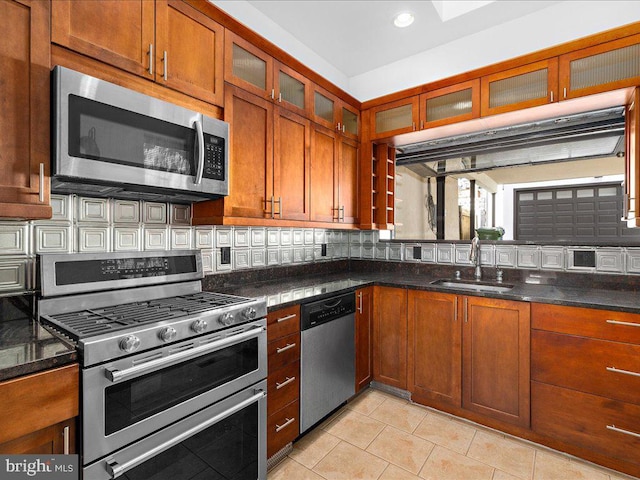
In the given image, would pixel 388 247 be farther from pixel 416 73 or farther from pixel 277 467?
pixel 277 467

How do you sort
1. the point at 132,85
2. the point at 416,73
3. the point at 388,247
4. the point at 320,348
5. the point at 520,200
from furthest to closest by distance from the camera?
the point at 388,247
the point at 416,73
the point at 520,200
the point at 320,348
the point at 132,85

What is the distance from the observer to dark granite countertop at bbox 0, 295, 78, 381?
3.07ft

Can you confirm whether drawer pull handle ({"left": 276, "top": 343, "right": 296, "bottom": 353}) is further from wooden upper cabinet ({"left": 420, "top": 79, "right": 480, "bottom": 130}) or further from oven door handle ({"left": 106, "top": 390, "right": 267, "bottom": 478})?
wooden upper cabinet ({"left": 420, "top": 79, "right": 480, "bottom": 130})

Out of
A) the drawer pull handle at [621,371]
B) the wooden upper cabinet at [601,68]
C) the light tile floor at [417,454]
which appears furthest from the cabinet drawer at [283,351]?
the wooden upper cabinet at [601,68]

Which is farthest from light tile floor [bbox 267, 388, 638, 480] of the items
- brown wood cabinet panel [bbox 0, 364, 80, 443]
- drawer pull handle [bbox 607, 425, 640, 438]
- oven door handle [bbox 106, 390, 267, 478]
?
brown wood cabinet panel [bbox 0, 364, 80, 443]

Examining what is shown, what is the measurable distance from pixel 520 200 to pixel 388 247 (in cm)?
118

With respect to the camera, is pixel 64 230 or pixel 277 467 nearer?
pixel 64 230

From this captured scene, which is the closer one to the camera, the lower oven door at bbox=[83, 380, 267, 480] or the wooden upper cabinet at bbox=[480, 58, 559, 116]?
the lower oven door at bbox=[83, 380, 267, 480]

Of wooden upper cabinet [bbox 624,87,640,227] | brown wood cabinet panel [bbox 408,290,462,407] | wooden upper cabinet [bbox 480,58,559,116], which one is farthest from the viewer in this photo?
brown wood cabinet panel [bbox 408,290,462,407]

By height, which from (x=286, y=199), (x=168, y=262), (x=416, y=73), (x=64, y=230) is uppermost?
(x=416, y=73)

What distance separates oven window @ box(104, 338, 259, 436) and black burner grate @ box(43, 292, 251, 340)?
0.20m

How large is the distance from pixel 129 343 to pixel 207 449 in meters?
0.63

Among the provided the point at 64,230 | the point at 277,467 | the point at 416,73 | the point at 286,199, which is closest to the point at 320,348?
the point at 277,467

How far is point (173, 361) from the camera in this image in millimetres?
1276
